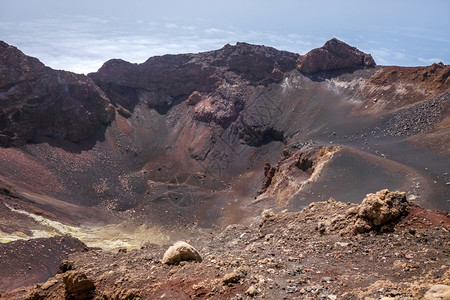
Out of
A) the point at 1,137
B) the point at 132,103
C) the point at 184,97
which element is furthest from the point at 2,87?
the point at 184,97

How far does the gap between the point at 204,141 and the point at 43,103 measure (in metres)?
24.2

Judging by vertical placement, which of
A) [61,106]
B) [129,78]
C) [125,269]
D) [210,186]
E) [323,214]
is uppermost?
[129,78]

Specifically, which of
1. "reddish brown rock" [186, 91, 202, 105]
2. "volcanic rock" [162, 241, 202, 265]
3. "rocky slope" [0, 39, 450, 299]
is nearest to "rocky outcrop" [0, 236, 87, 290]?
"rocky slope" [0, 39, 450, 299]

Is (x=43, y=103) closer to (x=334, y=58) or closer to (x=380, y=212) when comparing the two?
(x=334, y=58)

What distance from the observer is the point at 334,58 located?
58.6 metres

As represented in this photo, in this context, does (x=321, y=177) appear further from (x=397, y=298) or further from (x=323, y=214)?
(x=397, y=298)

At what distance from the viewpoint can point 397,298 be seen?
7938 mm

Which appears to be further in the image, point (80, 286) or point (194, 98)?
point (194, 98)

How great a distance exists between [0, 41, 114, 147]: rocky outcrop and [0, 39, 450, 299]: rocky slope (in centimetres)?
17

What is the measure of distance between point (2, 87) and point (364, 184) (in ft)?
153

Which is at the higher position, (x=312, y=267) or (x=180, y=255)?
(x=312, y=267)

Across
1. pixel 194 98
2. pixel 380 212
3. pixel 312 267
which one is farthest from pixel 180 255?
pixel 194 98

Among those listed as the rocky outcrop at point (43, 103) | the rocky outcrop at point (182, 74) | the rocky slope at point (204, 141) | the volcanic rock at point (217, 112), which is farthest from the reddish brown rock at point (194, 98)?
the rocky outcrop at point (43, 103)

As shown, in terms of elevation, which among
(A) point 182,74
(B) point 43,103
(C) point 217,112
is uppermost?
(A) point 182,74
